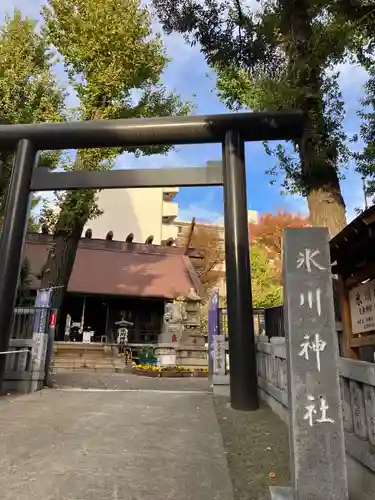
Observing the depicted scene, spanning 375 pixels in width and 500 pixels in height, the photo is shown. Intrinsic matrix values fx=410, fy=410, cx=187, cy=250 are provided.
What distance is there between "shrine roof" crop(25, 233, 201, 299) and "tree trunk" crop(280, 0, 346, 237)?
12.1 meters

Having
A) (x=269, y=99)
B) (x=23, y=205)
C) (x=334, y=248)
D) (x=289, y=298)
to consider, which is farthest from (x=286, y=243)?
(x=23, y=205)

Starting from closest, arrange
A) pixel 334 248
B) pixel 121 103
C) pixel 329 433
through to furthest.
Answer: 1. pixel 329 433
2. pixel 334 248
3. pixel 121 103

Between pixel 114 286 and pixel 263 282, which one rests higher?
pixel 263 282

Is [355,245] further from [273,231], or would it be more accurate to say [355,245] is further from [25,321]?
[273,231]

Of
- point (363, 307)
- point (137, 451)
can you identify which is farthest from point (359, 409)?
point (363, 307)

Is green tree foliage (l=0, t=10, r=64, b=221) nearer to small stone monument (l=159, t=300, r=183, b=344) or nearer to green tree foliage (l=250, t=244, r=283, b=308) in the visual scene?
small stone monument (l=159, t=300, r=183, b=344)

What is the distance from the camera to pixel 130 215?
33281 mm

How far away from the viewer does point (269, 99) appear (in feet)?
26.4

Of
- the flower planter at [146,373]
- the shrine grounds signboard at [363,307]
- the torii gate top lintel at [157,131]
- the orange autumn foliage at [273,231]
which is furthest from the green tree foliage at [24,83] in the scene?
the orange autumn foliage at [273,231]

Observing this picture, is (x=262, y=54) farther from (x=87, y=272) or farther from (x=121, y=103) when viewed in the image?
(x=87, y=272)

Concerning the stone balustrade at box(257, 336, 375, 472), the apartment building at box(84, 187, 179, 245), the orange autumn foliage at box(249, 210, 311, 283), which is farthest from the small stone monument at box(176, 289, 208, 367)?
the orange autumn foliage at box(249, 210, 311, 283)

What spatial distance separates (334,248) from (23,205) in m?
5.78

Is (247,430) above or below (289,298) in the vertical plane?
below

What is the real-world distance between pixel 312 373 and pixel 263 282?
27.0 meters
